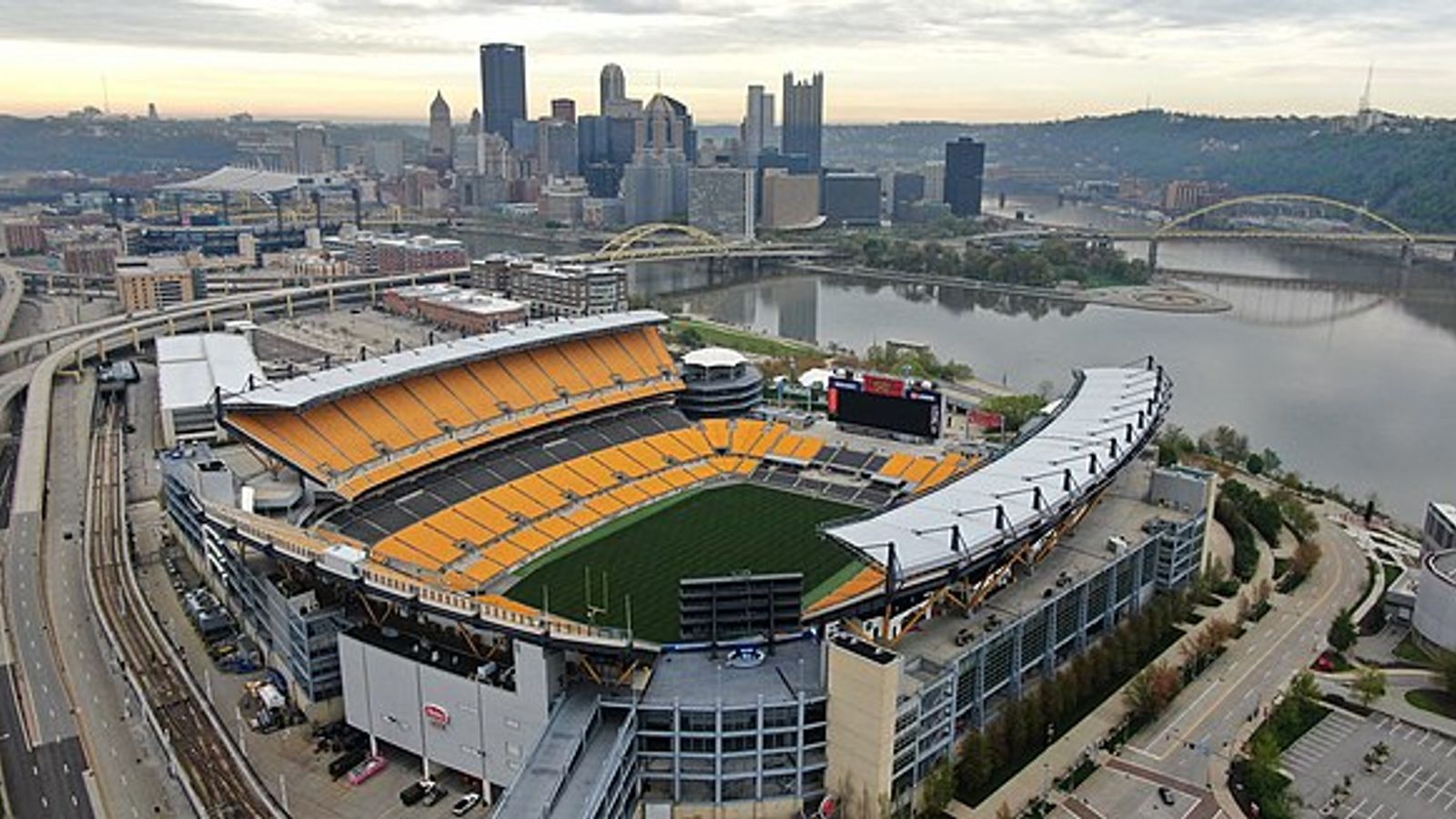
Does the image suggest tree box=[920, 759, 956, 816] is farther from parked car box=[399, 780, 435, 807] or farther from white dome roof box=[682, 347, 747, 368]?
white dome roof box=[682, 347, 747, 368]

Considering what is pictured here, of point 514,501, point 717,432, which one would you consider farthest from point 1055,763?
point 717,432

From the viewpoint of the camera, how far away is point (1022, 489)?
3194cm

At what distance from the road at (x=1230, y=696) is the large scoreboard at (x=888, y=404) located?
14972 millimetres

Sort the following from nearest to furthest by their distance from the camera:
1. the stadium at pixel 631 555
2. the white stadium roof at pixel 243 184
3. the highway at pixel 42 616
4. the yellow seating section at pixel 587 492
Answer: the stadium at pixel 631 555 < the highway at pixel 42 616 < the yellow seating section at pixel 587 492 < the white stadium roof at pixel 243 184

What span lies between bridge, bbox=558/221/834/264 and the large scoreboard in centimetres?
7495

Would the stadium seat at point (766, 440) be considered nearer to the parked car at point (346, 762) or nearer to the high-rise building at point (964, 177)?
the parked car at point (346, 762)

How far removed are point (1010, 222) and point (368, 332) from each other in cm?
12320

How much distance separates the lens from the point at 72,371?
67062 millimetres

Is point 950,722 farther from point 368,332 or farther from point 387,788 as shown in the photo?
point 368,332

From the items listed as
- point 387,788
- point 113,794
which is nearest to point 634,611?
point 387,788

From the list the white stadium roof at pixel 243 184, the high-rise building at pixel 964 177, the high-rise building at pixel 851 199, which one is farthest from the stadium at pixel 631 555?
the high-rise building at pixel 964 177

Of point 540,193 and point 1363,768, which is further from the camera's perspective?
point 540,193

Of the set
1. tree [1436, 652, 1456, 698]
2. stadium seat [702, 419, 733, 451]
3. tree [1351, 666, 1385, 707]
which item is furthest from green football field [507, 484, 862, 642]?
tree [1436, 652, 1456, 698]

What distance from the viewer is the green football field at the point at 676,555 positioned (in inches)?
1325
